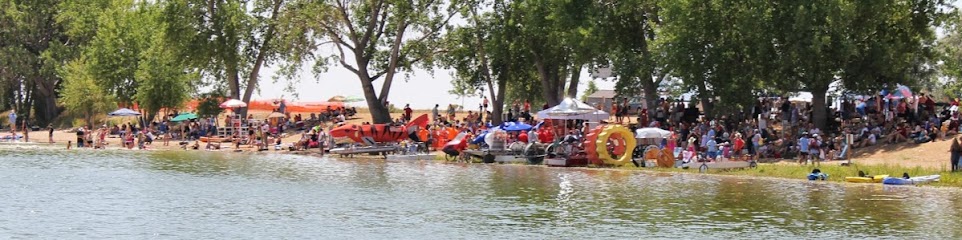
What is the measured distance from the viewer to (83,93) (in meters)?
80.6

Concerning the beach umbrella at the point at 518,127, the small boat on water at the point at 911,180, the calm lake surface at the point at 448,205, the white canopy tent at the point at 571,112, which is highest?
the white canopy tent at the point at 571,112

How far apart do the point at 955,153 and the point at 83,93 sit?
180 ft

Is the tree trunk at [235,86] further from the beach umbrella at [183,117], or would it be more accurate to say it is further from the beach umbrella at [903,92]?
the beach umbrella at [903,92]

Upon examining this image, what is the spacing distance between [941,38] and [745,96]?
30.7 meters

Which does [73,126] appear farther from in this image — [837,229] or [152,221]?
[837,229]

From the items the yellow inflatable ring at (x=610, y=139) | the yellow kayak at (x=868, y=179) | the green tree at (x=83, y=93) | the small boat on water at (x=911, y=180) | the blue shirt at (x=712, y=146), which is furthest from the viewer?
the green tree at (x=83, y=93)

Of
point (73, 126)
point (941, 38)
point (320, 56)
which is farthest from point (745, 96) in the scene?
point (73, 126)

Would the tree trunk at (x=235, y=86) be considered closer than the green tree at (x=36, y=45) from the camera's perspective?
Yes

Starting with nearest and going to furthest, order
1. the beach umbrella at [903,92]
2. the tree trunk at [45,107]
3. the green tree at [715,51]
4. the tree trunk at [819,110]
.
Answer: the tree trunk at [819,110] → the green tree at [715,51] → the beach umbrella at [903,92] → the tree trunk at [45,107]

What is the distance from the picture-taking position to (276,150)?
6150 cm

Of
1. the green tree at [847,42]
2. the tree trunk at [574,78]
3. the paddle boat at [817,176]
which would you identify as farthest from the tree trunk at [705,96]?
the paddle boat at [817,176]

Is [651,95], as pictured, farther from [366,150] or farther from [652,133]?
[366,150]

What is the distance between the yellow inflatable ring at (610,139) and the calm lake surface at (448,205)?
117cm

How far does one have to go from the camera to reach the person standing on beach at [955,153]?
40.0m
